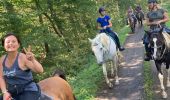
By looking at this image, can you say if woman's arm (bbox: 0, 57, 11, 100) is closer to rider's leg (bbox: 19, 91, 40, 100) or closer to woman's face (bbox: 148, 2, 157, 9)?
rider's leg (bbox: 19, 91, 40, 100)

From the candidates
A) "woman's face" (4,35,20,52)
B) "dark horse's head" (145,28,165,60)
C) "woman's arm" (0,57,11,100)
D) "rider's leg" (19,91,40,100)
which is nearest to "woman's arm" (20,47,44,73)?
"woman's face" (4,35,20,52)

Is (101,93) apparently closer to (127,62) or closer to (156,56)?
(156,56)

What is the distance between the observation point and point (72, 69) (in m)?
18.7

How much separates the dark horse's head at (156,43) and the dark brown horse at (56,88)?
326 cm

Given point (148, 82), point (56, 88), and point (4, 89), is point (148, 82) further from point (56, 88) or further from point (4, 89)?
point (4, 89)

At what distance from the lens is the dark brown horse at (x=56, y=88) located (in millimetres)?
6305

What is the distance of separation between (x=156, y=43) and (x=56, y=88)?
3.79 m

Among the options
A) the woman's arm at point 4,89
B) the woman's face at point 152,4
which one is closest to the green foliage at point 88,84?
the woman's face at point 152,4

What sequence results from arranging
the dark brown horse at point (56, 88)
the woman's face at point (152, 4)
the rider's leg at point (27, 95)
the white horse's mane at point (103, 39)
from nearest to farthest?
the rider's leg at point (27, 95) < the dark brown horse at point (56, 88) < the woman's face at point (152, 4) < the white horse's mane at point (103, 39)

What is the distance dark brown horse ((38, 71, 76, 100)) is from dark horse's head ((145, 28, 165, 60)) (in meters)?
3.26

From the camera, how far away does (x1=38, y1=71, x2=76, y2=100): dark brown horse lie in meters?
6.30

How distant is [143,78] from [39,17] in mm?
11518

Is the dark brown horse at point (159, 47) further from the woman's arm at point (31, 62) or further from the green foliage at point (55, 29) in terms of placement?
the woman's arm at point (31, 62)

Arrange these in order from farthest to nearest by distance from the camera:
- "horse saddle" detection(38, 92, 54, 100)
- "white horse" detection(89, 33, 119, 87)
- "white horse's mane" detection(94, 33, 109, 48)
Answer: "white horse's mane" detection(94, 33, 109, 48), "white horse" detection(89, 33, 119, 87), "horse saddle" detection(38, 92, 54, 100)
